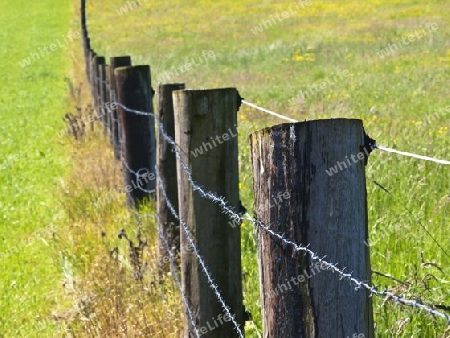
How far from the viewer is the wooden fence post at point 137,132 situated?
5.41 meters

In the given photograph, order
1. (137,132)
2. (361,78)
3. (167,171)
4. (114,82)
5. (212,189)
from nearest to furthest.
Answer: (212,189), (167,171), (137,132), (114,82), (361,78)

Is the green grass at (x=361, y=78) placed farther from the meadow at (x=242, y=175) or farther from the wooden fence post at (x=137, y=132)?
the wooden fence post at (x=137, y=132)

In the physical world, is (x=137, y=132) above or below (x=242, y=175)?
above

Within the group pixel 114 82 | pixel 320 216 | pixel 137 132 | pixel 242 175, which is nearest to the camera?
pixel 320 216

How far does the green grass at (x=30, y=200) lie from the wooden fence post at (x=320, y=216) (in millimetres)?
2754

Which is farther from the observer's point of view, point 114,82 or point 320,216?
point 114,82

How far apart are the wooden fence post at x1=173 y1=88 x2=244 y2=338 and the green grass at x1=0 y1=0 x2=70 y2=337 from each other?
1478 mm

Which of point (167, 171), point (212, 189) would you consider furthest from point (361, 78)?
point (212, 189)

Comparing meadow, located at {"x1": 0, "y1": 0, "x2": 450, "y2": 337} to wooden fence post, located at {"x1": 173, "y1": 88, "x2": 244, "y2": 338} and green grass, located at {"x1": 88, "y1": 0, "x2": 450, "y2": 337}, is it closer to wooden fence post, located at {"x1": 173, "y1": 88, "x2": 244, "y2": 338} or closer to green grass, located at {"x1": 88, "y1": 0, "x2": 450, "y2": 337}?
green grass, located at {"x1": 88, "y1": 0, "x2": 450, "y2": 337}

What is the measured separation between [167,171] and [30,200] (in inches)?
148

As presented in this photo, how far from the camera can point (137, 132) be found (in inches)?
220

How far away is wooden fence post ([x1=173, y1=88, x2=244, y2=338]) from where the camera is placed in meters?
2.89

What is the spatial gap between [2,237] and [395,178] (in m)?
3.27

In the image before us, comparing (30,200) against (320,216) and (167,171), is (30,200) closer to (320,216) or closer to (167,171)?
(167,171)
